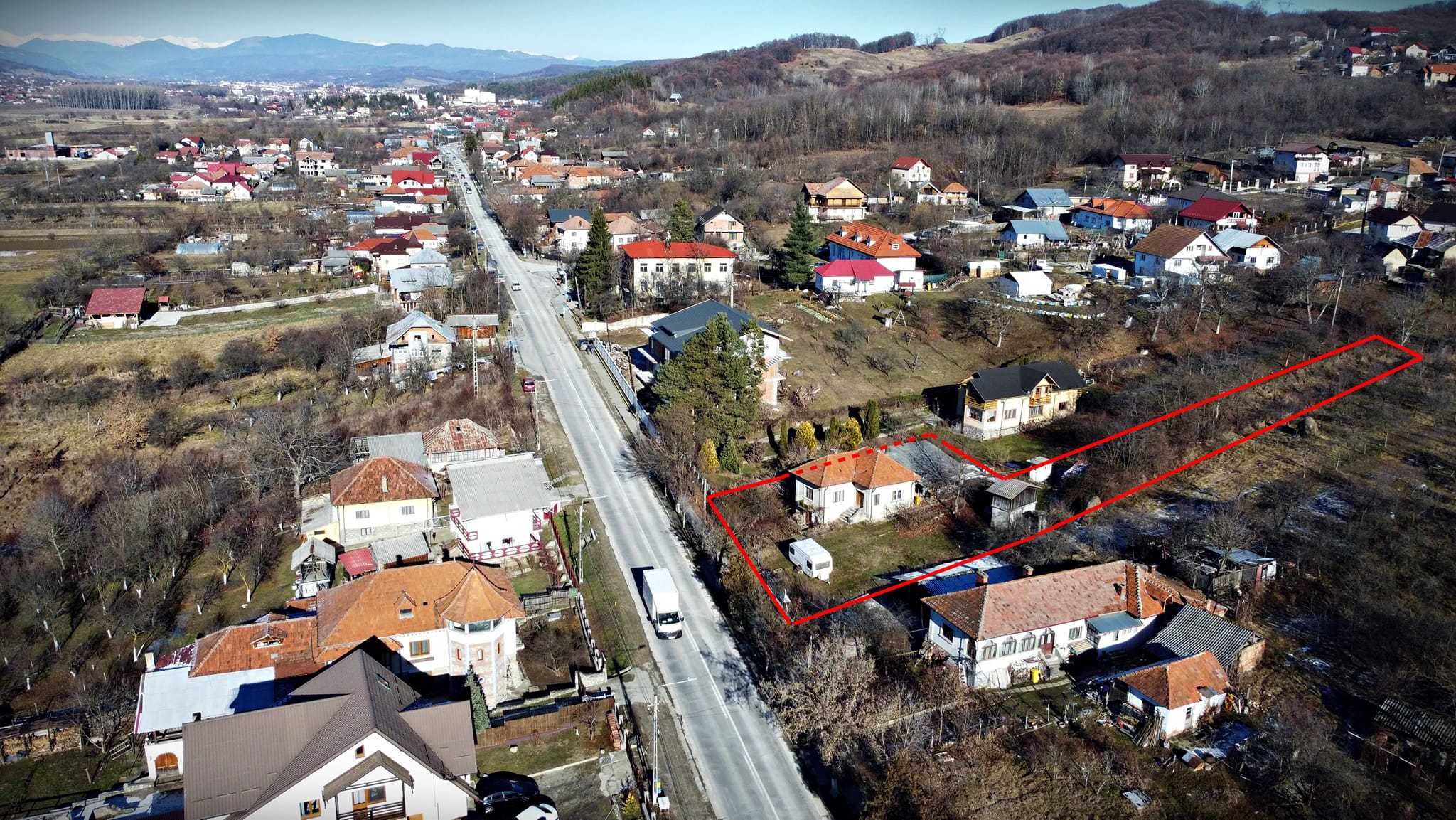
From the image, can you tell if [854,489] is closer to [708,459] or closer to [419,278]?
[708,459]

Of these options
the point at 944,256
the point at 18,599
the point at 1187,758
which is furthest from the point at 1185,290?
the point at 18,599

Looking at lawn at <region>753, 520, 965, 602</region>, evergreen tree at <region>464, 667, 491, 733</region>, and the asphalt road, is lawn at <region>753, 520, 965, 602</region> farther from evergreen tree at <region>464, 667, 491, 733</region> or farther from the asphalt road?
evergreen tree at <region>464, 667, 491, 733</region>

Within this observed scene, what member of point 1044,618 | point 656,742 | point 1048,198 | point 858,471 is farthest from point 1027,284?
point 656,742

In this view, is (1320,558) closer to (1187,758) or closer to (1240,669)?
(1240,669)

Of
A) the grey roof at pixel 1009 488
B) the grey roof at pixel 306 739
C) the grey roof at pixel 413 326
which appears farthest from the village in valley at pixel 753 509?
the grey roof at pixel 413 326

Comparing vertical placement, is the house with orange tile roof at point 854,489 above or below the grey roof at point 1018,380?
below

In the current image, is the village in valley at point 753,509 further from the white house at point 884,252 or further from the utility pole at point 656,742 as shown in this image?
the white house at point 884,252
